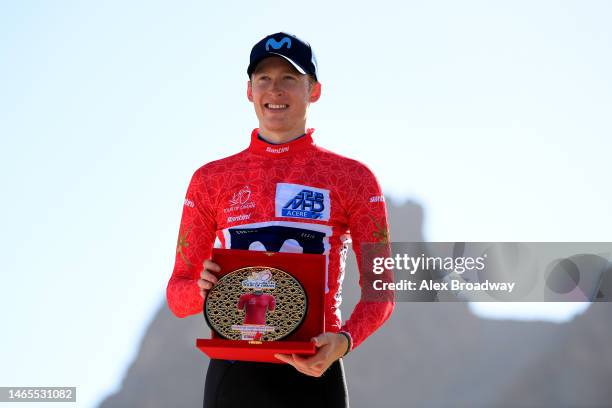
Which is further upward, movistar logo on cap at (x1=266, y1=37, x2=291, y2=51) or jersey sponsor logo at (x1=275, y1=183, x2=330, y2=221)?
movistar logo on cap at (x1=266, y1=37, x2=291, y2=51)

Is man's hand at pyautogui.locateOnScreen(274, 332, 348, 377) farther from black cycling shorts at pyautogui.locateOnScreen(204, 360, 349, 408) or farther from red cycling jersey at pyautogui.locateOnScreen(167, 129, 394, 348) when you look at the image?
black cycling shorts at pyautogui.locateOnScreen(204, 360, 349, 408)

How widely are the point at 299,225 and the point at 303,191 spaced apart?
7.2 inches

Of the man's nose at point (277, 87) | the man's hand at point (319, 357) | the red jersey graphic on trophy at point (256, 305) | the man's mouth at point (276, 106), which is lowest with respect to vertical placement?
the man's hand at point (319, 357)

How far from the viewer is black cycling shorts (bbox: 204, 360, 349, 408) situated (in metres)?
3.96

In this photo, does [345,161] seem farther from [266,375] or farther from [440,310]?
[440,310]

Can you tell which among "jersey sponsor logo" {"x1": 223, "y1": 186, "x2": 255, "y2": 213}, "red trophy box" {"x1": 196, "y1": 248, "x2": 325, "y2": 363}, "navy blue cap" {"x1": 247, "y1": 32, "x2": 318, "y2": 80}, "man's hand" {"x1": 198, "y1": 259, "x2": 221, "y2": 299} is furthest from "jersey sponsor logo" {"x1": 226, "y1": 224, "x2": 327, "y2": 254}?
"navy blue cap" {"x1": 247, "y1": 32, "x2": 318, "y2": 80}

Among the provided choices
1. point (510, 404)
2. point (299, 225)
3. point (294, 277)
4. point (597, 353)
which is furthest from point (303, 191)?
point (597, 353)

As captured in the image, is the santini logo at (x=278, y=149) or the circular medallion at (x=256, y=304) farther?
the santini logo at (x=278, y=149)

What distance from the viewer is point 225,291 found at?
3.74 metres

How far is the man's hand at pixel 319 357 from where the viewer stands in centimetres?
351

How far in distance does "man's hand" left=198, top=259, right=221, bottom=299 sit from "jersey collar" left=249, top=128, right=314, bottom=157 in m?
0.83

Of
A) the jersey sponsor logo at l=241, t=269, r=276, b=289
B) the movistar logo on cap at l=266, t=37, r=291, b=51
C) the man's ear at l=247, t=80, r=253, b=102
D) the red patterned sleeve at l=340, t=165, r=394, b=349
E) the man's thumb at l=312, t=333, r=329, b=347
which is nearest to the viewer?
the man's thumb at l=312, t=333, r=329, b=347

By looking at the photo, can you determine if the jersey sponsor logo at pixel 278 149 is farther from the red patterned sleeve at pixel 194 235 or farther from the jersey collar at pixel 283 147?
the red patterned sleeve at pixel 194 235

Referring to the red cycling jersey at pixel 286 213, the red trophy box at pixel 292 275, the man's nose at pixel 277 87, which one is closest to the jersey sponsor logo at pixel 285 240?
the red cycling jersey at pixel 286 213
